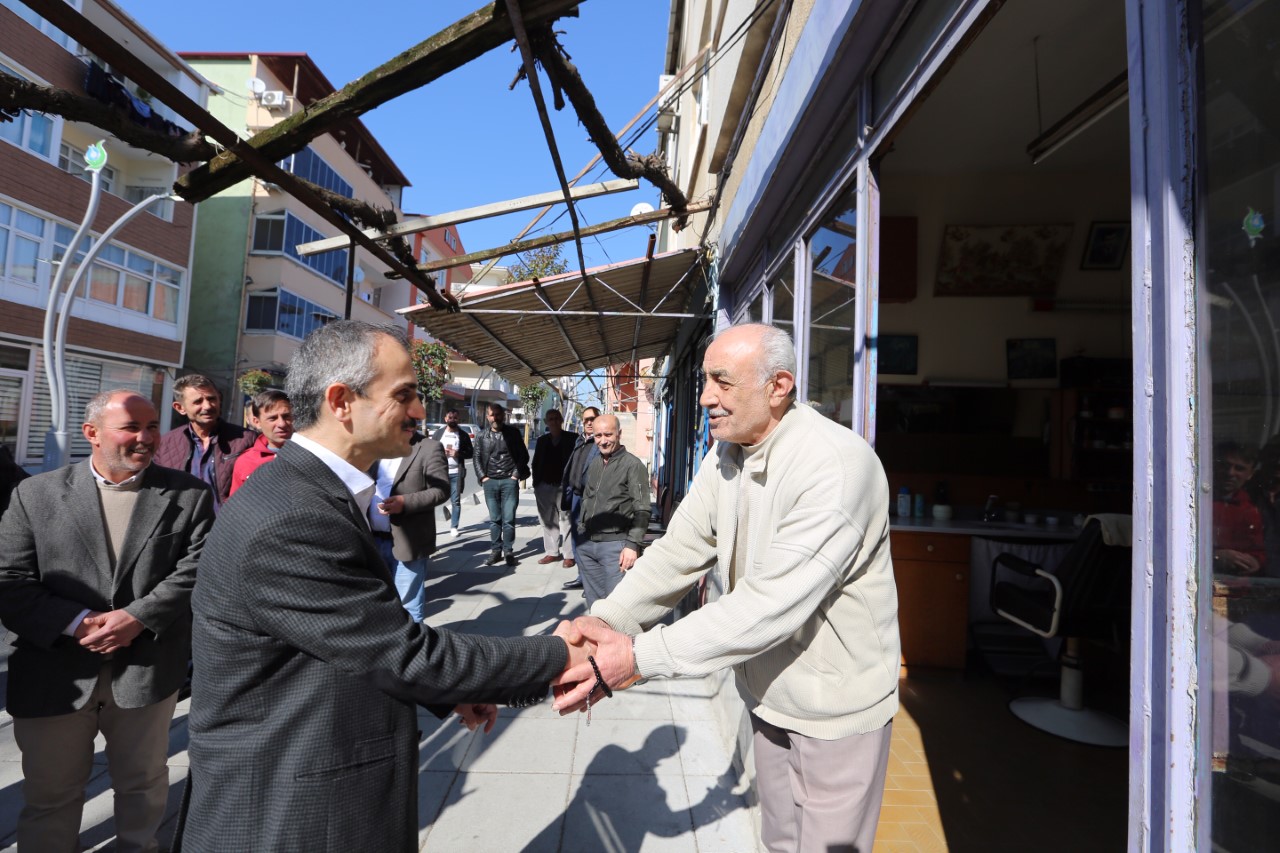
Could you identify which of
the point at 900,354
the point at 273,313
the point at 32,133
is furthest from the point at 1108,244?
the point at 273,313

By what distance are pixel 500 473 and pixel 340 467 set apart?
7.17 meters

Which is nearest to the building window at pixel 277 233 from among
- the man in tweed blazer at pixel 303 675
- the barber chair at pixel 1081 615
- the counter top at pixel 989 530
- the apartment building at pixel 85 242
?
the apartment building at pixel 85 242

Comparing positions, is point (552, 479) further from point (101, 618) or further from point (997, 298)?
point (101, 618)

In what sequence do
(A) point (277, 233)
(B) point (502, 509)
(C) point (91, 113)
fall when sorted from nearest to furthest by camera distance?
(C) point (91, 113) < (B) point (502, 509) < (A) point (277, 233)

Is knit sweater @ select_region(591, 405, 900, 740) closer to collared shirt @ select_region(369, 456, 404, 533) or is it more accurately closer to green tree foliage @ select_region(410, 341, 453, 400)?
collared shirt @ select_region(369, 456, 404, 533)

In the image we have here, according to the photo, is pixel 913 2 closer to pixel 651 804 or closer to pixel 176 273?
pixel 651 804

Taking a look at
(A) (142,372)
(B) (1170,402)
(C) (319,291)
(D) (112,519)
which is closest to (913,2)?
(B) (1170,402)

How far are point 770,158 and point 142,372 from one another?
2409 cm

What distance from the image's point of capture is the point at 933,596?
4898 mm

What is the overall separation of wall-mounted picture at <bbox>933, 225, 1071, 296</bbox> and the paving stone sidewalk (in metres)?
4.51

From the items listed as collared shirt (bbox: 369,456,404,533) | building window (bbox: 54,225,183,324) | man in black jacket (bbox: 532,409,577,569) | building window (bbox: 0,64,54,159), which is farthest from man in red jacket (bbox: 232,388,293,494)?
building window (bbox: 54,225,183,324)

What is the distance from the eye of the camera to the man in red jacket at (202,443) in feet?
13.1

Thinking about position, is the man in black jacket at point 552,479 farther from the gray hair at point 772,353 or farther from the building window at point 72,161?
the building window at point 72,161

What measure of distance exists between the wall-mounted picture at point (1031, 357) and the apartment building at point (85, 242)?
17195mm
